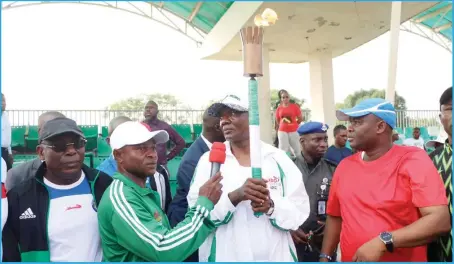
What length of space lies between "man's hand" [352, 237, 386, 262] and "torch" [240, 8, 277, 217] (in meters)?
0.72

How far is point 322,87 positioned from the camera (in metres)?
Result: 15.5

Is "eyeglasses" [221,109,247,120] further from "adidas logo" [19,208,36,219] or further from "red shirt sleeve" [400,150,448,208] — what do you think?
"adidas logo" [19,208,36,219]

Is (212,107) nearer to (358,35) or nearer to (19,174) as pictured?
(19,174)

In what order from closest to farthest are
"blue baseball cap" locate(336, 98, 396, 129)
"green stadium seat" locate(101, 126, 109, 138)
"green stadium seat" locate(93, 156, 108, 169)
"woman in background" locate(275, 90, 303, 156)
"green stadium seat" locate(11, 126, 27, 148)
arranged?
"blue baseball cap" locate(336, 98, 396, 129), "green stadium seat" locate(93, 156, 108, 169), "woman in background" locate(275, 90, 303, 156), "green stadium seat" locate(11, 126, 27, 148), "green stadium seat" locate(101, 126, 109, 138)

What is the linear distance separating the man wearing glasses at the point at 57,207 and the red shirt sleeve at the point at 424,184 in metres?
1.75

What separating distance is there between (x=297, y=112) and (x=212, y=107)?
756 centimetres

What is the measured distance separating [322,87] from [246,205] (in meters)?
13.4

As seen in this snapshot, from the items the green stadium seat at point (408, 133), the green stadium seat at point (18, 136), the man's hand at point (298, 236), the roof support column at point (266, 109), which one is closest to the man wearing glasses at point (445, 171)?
the man's hand at point (298, 236)

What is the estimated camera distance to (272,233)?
2590 millimetres

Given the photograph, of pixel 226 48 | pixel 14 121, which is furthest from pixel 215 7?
pixel 14 121

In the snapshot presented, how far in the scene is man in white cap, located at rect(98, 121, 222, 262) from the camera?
211 cm

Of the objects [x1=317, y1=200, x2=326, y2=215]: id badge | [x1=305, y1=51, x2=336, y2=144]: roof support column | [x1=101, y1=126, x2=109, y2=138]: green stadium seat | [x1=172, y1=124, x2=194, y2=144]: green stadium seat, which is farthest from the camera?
[x1=305, y1=51, x2=336, y2=144]: roof support column

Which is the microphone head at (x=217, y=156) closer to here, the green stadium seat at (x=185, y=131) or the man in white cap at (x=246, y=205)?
the man in white cap at (x=246, y=205)

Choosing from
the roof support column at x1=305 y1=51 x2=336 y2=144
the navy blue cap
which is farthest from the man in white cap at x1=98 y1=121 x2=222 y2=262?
the roof support column at x1=305 y1=51 x2=336 y2=144
